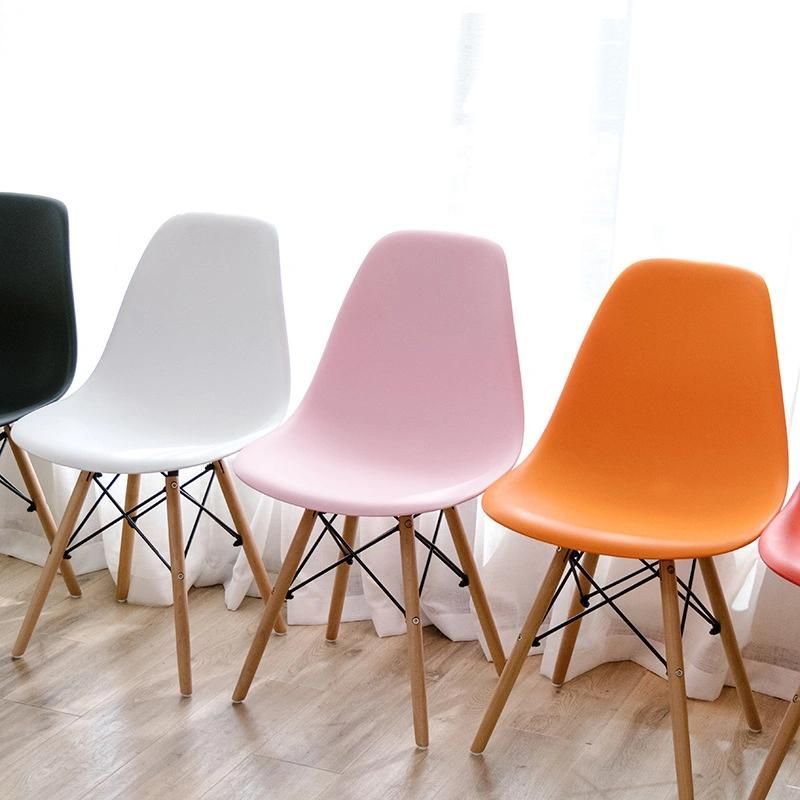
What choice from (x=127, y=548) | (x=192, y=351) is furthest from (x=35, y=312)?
(x=127, y=548)

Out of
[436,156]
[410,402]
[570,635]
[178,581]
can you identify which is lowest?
[570,635]

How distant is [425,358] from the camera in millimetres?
2469

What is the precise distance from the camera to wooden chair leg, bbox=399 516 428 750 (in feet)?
7.18

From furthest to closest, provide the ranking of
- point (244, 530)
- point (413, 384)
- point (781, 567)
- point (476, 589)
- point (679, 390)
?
1. point (244, 530)
2. point (413, 384)
3. point (476, 589)
4. point (679, 390)
5. point (781, 567)

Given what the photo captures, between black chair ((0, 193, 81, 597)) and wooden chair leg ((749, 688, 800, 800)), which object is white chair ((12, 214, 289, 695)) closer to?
black chair ((0, 193, 81, 597))

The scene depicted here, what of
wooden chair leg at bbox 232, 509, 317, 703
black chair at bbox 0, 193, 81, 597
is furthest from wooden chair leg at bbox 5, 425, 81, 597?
wooden chair leg at bbox 232, 509, 317, 703

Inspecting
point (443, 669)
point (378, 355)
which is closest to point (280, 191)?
point (378, 355)

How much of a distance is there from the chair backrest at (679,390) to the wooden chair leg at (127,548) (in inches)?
39.2

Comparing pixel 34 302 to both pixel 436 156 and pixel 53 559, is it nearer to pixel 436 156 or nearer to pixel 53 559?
pixel 53 559

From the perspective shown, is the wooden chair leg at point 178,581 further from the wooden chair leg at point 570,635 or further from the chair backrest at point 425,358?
the wooden chair leg at point 570,635

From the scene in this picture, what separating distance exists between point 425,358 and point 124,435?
66 centimetres

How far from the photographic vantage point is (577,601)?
237 centimetres

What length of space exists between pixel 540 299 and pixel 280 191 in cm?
69

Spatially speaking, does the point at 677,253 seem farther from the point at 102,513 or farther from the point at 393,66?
the point at 102,513
